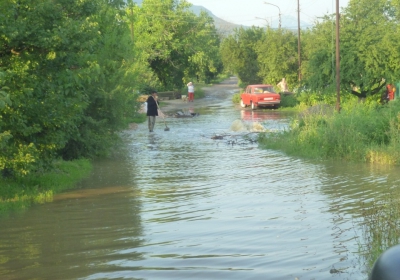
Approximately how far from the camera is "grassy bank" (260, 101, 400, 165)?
58.8 feet

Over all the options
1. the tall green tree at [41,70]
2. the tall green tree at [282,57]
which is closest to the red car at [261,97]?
the tall green tree at [282,57]

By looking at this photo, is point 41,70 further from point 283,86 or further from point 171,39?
point 171,39

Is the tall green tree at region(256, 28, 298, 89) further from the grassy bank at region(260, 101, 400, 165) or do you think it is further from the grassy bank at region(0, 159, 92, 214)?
the grassy bank at region(0, 159, 92, 214)

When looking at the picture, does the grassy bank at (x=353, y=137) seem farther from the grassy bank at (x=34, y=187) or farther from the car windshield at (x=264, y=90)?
the car windshield at (x=264, y=90)

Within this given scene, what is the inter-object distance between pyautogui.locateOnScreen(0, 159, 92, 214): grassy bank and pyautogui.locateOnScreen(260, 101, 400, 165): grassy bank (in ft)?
22.5

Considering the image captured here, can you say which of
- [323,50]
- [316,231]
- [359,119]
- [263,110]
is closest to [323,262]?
[316,231]

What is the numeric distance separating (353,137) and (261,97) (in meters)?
25.1

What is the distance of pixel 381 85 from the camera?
37469 mm

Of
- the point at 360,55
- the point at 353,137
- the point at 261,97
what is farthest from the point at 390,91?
the point at 353,137

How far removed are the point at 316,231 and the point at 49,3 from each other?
5825 millimetres

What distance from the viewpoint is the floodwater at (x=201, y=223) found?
7996 millimetres

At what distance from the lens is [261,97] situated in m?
43.8

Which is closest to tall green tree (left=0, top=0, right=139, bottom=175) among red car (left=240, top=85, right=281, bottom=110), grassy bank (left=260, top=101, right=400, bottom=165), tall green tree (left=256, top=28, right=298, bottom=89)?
grassy bank (left=260, top=101, right=400, bottom=165)

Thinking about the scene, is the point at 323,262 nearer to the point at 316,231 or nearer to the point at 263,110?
the point at 316,231
